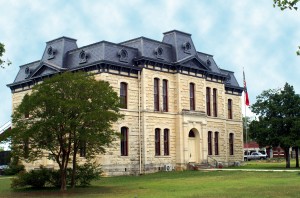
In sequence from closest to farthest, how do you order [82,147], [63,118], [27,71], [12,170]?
[63,118]
[82,147]
[12,170]
[27,71]

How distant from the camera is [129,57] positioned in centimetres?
4091

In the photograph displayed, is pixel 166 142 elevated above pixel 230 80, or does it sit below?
below

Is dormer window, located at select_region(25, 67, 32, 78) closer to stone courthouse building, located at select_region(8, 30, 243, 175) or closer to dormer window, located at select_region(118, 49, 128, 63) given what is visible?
stone courthouse building, located at select_region(8, 30, 243, 175)

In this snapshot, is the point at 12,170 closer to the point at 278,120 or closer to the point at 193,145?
the point at 193,145

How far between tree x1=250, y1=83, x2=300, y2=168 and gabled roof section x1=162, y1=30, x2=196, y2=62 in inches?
339

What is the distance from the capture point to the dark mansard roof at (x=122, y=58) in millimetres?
39625

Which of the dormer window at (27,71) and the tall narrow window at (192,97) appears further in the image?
the dormer window at (27,71)

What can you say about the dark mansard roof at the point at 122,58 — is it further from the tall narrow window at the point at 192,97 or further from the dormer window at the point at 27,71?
the tall narrow window at the point at 192,97

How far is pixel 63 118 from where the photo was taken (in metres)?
24.5

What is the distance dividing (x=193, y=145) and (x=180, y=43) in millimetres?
9889

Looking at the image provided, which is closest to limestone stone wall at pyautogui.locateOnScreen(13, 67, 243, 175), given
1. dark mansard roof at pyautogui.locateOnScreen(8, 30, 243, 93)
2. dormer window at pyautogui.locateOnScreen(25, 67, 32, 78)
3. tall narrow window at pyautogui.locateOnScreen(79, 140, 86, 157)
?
dark mansard roof at pyautogui.locateOnScreen(8, 30, 243, 93)

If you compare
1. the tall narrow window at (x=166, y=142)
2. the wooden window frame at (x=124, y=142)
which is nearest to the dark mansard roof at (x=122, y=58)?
the wooden window frame at (x=124, y=142)

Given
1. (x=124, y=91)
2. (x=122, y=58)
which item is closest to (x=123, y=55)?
(x=122, y=58)

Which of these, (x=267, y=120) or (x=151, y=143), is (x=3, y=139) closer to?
(x=151, y=143)
